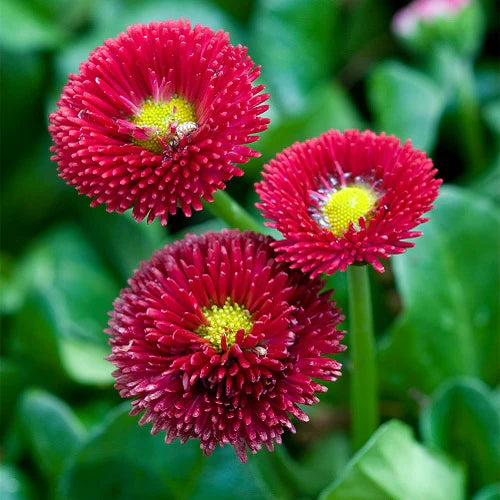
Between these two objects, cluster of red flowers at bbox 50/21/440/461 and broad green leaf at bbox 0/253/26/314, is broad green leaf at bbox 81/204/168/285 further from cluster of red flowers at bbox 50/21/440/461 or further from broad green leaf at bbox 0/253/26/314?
cluster of red flowers at bbox 50/21/440/461

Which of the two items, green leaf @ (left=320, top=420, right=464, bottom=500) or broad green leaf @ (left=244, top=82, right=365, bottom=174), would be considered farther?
broad green leaf @ (left=244, top=82, right=365, bottom=174)

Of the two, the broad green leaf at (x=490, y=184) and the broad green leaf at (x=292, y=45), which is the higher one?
the broad green leaf at (x=292, y=45)

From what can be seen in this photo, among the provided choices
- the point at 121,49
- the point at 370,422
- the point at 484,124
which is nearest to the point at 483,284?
the point at 370,422

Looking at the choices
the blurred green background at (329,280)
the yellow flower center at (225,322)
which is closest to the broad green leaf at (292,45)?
the blurred green background at (329,280)

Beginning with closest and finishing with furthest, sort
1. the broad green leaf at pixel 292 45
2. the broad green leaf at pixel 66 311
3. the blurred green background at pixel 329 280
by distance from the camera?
1. the blurred green background at pixel 329 280
2. the broad green leaf at pixel 66 311
3. the broad green leaf at pixel 292 45

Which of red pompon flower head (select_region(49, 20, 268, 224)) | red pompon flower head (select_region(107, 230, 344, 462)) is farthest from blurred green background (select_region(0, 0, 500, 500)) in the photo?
red pompon flower head (select_region(49, 20, 268, 224))

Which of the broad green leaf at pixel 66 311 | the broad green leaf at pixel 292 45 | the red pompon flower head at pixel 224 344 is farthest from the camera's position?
the broad green leaf at pixel 292 45

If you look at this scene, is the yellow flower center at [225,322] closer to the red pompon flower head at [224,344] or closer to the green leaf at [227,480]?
the red pompon flower head at [224,344]

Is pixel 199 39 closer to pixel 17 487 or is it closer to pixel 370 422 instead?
pixel 370 422
